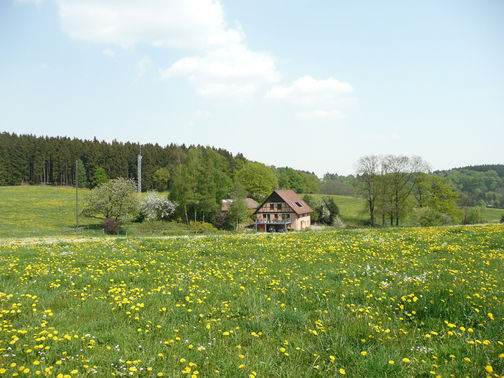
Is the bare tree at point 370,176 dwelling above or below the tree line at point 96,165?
below

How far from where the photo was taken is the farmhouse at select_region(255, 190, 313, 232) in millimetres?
66812

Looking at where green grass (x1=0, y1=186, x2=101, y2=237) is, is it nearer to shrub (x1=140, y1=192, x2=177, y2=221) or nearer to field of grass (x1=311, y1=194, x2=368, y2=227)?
shrub (x1=140, y1=192, x2=177, y2=221)

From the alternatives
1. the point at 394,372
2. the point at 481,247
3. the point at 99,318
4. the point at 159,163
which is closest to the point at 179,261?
the point at 99,318

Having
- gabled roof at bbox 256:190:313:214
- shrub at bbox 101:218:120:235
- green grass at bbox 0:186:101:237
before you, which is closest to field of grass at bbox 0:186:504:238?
green grass at bbox 0:186:101:237

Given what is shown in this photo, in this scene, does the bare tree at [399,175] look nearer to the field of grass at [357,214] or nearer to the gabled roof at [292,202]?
the field of grass at [357,214]

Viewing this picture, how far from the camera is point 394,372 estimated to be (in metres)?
3.86

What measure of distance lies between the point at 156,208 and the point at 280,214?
28.2 metres

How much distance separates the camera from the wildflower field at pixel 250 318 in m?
4.02

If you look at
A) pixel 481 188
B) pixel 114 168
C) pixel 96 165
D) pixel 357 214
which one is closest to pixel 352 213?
pixel 357 214

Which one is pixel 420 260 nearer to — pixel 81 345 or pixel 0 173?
pixel 81 345

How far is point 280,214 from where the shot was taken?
67.5 metres

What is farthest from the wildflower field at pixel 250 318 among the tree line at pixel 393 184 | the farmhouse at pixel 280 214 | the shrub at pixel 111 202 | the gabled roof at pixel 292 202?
the gabled roof at pixel 292 202

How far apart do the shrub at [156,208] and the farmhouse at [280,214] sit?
20.2 meters

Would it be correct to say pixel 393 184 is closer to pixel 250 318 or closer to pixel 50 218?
pixel 250 318
